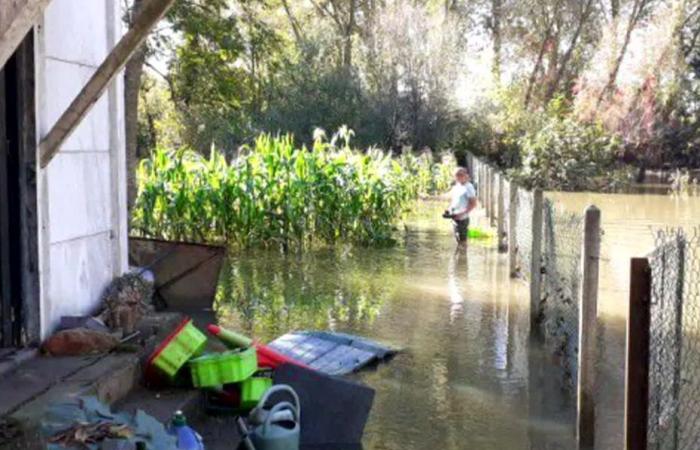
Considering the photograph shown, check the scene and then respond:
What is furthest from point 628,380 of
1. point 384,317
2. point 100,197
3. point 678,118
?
point 678,118

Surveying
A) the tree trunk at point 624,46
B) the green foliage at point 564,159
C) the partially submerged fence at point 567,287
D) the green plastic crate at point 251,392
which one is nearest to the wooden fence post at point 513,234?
the partially submerged fence at point 567,287

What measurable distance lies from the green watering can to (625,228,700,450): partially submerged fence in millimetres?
1754

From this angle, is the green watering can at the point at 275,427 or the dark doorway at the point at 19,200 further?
the dark doorway at the point at 19,200

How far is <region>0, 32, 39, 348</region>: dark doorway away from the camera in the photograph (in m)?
6.47

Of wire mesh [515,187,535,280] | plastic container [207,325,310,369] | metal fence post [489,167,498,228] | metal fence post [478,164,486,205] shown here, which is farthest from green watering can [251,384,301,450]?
metal fence post [478,164,486,205]

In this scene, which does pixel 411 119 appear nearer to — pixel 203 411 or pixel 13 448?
pixel 203 411

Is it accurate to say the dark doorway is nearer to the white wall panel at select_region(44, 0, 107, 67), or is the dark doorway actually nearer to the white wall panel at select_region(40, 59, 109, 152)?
the white wall panel at select_region(40, 59, 109, 152)

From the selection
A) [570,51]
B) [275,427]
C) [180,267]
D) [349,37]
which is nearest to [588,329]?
[275,427]

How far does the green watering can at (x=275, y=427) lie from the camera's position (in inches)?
205

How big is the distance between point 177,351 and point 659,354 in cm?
301

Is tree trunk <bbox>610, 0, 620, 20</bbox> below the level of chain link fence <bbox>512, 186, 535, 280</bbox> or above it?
above

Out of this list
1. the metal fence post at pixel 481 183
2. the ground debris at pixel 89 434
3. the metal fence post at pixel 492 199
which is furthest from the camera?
the metal fence post at pixel 481 183

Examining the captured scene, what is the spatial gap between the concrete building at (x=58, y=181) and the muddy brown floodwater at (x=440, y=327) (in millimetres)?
2156

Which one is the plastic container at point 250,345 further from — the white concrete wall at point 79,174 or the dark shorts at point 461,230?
the dark shorts at point 461,230
